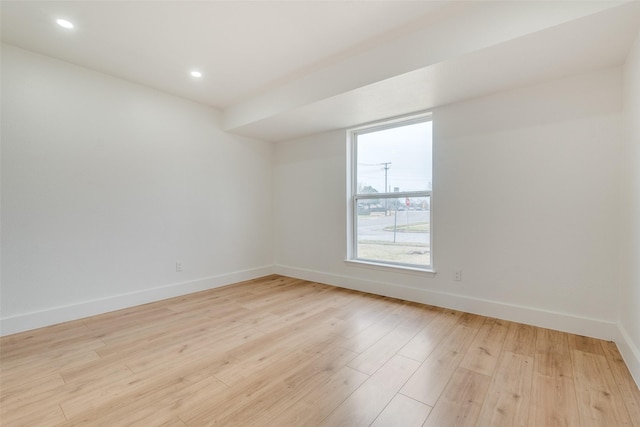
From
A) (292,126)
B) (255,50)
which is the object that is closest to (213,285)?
(292,126)

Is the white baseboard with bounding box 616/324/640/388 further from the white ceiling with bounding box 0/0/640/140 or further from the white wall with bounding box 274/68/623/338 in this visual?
the white ceiling with bounding box 0/0/640/140

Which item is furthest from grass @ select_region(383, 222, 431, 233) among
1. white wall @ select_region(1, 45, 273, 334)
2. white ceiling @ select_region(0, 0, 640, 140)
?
white wall @ select_region(1, 45, 273, 334)

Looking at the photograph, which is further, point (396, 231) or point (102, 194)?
point (396, 231)

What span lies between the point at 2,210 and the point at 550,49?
4.58 metres

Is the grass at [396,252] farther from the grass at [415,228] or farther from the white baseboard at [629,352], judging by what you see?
the white baseboard at [629,352]

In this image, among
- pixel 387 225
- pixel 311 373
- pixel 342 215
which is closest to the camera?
pixel 311 373

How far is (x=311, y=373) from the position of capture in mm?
1820

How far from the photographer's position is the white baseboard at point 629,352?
1.69m

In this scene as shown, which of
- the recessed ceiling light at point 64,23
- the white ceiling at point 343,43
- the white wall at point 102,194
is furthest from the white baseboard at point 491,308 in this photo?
the recessed ceiling light at point 64,23

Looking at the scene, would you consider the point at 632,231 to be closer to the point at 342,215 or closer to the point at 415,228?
the point at 415,228

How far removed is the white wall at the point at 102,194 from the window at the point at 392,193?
189 cm

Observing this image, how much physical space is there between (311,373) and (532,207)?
2.42 metres

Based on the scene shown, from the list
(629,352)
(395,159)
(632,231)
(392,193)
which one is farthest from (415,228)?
(629,352)

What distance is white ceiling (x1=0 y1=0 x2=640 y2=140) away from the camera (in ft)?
6.14
